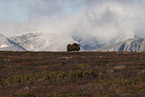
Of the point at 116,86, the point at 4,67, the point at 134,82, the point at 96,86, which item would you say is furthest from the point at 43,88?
the point at 4,67

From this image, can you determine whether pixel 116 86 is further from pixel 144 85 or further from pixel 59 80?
pixel 59 80

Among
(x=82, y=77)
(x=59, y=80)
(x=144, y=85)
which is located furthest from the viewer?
(x=82, y=77)

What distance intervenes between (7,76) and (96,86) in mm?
10265

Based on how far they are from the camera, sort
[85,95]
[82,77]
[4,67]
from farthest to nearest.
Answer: [4,67]
[82,77]
[85,95]

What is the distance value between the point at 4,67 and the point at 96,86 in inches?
597

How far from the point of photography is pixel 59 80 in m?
20.1

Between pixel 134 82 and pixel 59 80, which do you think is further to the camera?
pixel 59 80

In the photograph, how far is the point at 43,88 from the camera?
57.6 feet

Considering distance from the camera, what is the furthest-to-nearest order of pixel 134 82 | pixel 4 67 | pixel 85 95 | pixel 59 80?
pixel 4 67, pixel 59 80, pixel 134 82, pixel 85 95

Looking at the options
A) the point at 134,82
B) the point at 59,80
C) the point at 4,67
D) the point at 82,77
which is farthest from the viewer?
the point at 4,67

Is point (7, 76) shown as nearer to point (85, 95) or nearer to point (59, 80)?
point (59, 80)

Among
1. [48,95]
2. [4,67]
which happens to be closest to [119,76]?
[48,95]

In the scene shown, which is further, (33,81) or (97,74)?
(97,74)

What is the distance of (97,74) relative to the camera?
73.0 ft
